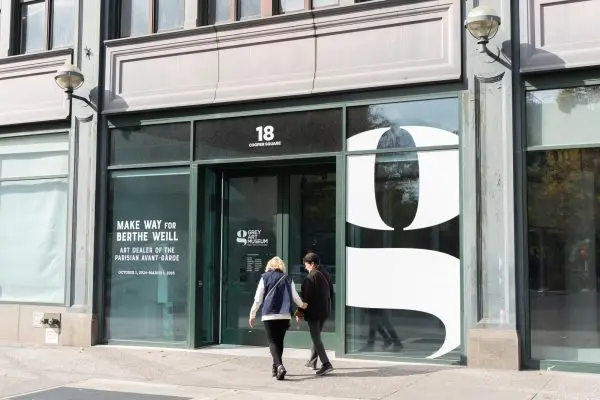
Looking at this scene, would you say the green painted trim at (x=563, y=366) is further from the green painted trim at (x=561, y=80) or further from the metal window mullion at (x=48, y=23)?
the metal window mullion at (x=48, y=23)

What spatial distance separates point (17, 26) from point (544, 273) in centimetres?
1074

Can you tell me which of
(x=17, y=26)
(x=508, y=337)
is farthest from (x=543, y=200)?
(x=17, y=26)

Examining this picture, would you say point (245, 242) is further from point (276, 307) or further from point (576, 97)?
point (576, 97)

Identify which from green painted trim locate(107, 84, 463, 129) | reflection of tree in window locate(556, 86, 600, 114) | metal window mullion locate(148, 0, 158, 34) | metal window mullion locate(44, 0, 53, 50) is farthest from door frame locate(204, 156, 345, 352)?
metal window mullion locate(44, 0, 53, 50)

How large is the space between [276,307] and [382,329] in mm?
2120

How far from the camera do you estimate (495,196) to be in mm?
9484

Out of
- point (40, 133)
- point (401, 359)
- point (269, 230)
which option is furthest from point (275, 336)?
point (40, 133)

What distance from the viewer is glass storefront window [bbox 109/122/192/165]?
11836mm

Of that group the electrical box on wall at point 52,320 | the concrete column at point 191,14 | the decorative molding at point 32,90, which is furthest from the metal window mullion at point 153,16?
the electrical box on wall at point 52,320

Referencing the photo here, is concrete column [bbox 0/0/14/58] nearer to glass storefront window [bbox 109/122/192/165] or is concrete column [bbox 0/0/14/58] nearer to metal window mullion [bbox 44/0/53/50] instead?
metal window mullion [bbox 44/0/53/50]

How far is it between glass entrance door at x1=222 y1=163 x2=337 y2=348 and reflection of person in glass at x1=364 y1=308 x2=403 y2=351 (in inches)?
38.6

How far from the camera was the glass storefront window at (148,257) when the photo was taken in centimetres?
1175

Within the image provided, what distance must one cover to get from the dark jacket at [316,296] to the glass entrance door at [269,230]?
1.85 meters

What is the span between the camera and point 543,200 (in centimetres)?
945
